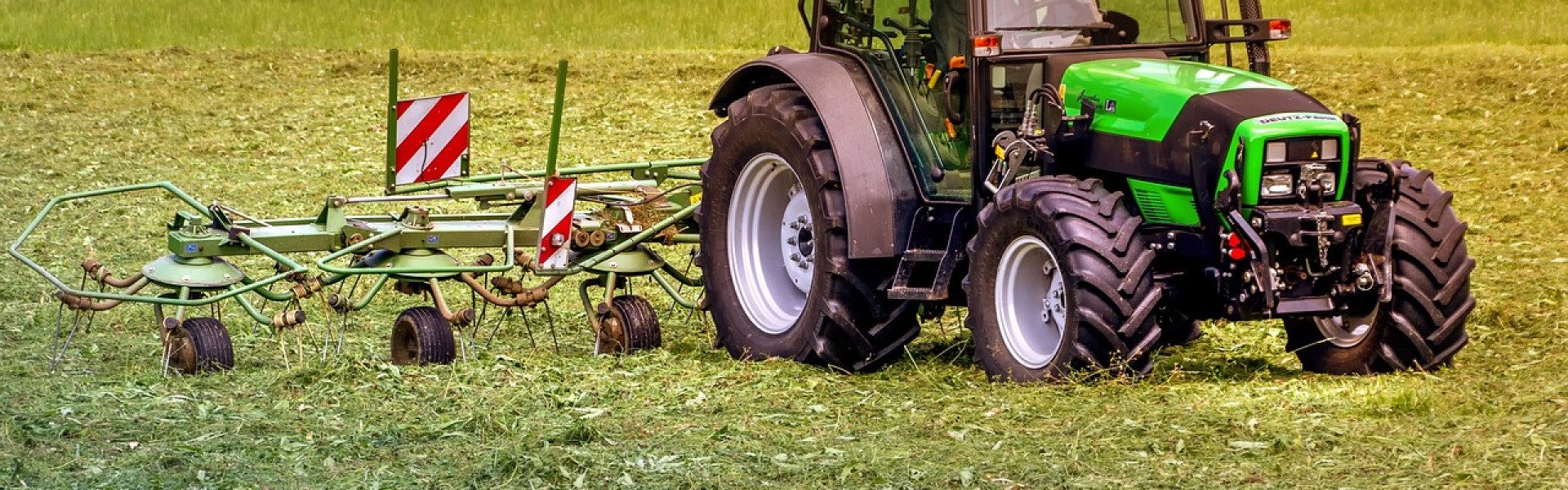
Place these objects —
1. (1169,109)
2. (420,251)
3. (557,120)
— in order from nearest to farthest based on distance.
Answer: (1169,109) < (557,120) < (420,251)

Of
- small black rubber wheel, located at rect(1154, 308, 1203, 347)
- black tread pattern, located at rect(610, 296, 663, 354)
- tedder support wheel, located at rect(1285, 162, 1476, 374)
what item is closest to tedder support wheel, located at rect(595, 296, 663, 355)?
black tread pattern, located at rect(610, 296, 663, 354)

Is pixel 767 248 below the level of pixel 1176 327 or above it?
above

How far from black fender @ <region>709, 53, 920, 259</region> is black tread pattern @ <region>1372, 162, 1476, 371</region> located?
5.65 ft

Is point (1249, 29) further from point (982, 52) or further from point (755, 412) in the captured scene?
point (755, 412)

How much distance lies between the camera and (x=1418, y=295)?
6.57m

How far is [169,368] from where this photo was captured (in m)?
7.48

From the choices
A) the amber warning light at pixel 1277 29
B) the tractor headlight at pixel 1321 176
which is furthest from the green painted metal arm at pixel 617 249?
the tractor headlight at pixel 1321 176

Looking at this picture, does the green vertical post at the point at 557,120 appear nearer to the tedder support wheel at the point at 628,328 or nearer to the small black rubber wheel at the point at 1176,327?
the tedder support wheel at the point at 628,328

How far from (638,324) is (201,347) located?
1.69 meters

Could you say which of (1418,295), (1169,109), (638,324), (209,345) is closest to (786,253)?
(638,324)

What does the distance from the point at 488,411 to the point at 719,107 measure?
8.16 feet

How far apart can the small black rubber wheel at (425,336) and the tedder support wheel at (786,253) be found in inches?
45.7

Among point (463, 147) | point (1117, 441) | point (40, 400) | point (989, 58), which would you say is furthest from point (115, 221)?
point (1117, 441)

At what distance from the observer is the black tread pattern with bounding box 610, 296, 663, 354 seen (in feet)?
26.2
